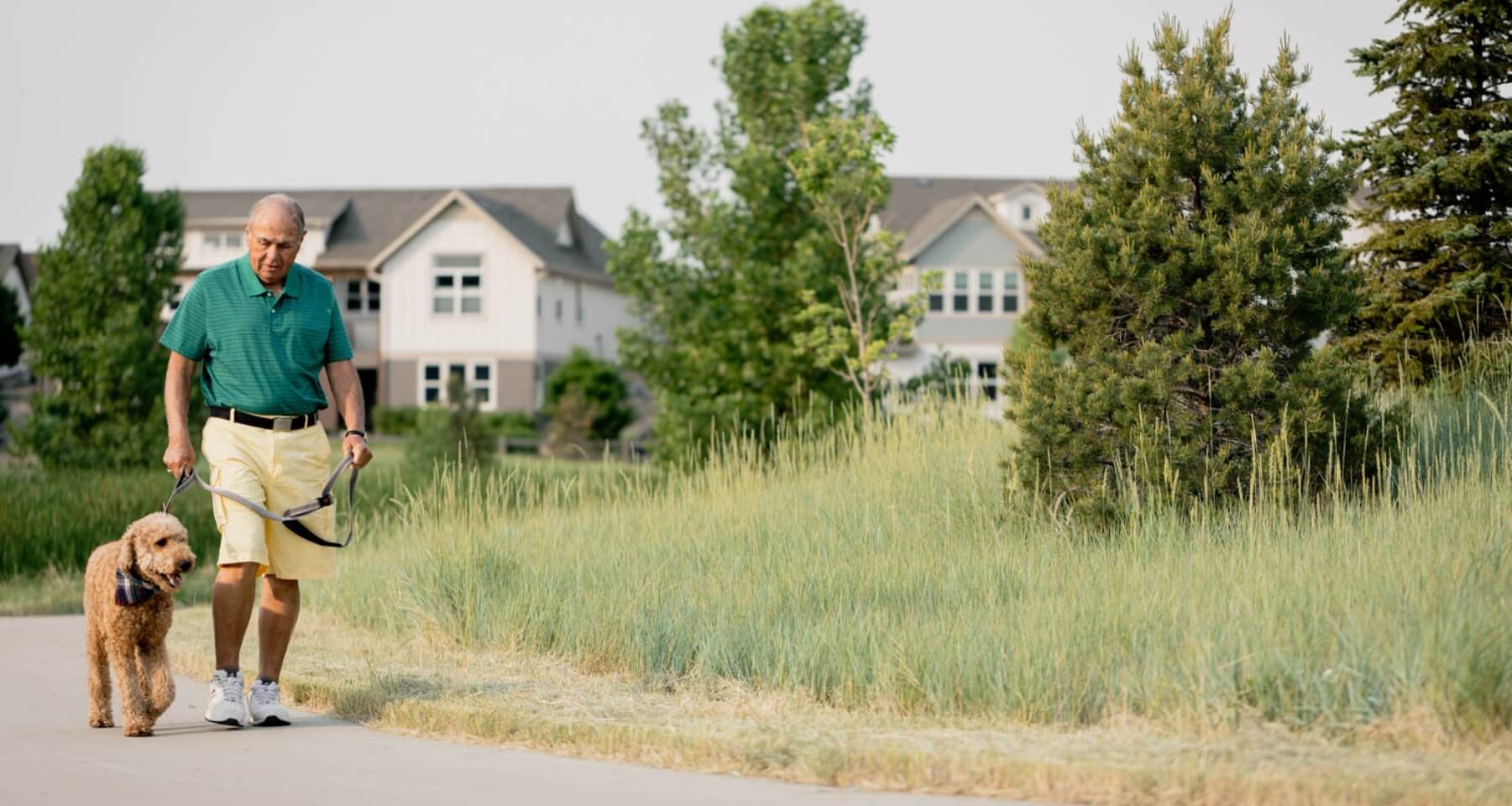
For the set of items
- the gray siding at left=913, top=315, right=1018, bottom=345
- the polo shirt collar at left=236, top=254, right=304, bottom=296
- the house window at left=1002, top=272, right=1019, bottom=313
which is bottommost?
the polo shirt collar at left=236, top=254, right=304, bottom=296

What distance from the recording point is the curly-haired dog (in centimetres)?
663

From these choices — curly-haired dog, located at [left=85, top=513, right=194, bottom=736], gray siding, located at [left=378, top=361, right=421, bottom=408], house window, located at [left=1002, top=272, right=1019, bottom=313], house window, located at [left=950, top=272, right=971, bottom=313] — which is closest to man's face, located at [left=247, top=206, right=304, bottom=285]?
curly-haired dog, located at [left=85, top=513, right=194, bottom=736]

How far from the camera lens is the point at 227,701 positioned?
7168 millimetres

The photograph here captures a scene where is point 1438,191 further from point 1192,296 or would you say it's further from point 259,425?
point 259,425

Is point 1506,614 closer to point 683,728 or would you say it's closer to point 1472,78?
point 683,728

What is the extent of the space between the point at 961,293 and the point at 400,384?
19.9 meters

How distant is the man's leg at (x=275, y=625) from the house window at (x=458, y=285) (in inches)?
1844

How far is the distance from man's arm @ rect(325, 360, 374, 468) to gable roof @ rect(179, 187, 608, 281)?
153 ft

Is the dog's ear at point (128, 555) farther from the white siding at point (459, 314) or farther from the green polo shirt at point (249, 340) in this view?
the white siding at point (459, 314)

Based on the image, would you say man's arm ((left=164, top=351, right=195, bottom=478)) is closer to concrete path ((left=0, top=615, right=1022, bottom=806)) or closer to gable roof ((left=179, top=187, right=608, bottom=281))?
concrete path ((left=0, top=615, right=1022, bottom=806))

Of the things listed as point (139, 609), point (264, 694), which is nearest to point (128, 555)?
point (139, 609)

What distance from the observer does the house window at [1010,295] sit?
55438 mm

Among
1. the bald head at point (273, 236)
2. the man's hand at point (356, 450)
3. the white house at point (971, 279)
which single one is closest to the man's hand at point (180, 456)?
the man's hand at point (356, 450)

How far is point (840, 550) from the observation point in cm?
Answer: 994
